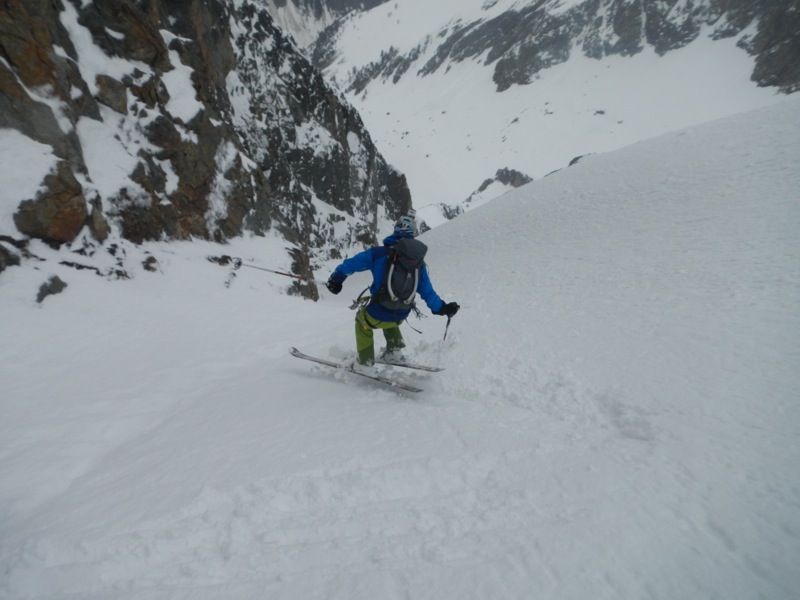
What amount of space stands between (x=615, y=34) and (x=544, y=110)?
4060 centimetres

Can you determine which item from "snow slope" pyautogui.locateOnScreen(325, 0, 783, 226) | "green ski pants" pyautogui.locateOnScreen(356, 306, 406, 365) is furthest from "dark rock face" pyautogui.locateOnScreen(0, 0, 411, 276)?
"snow slope" pyautogui.locateOnScreen(325, 0, 783, 226)

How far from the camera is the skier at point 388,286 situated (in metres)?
4.45

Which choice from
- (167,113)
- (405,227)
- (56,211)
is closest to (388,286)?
(405,227)

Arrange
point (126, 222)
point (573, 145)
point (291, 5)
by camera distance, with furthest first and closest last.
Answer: point (291, 5) → point (573, 145) → point (126, 222)

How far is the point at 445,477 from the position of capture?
2.87 m

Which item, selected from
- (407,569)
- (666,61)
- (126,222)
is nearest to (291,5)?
(666,61)

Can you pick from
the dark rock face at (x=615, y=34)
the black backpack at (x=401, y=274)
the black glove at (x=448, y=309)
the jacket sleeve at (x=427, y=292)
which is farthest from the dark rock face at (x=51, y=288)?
the dark rock face at (x=615, y=34)

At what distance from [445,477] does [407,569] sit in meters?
0.82

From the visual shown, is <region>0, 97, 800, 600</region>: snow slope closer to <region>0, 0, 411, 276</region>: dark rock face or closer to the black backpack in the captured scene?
the black backpack

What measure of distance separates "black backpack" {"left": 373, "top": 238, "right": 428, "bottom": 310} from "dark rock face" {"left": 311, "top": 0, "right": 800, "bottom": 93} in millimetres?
111919

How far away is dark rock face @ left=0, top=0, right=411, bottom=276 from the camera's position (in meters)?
8.33

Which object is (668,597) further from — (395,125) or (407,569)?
(395,125)

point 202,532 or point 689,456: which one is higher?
point 689,456

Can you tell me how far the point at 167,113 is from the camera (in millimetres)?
13078
